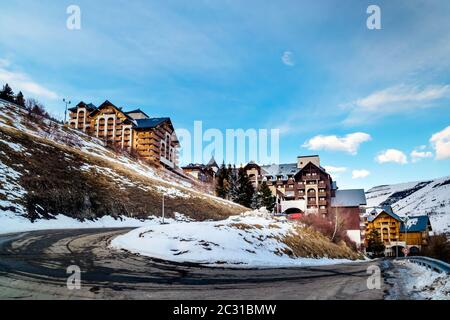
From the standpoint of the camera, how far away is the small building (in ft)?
287

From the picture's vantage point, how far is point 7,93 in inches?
2901

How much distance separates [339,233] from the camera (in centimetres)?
4325

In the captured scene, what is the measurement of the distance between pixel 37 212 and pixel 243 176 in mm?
46438

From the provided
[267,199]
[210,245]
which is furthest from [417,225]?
[210,245]

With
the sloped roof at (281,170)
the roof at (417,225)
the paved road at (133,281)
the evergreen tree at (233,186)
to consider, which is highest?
the sloped roof at (281,170)

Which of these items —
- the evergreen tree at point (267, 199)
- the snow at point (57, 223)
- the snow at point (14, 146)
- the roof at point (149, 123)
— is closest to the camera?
Answer: the snow at point (57, 223)

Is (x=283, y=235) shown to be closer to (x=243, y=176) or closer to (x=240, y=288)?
(x=240, y=288)

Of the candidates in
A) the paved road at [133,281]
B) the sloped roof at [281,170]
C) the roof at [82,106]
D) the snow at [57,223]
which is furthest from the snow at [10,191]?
the roof at [82,106]

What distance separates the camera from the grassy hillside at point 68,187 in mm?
25938

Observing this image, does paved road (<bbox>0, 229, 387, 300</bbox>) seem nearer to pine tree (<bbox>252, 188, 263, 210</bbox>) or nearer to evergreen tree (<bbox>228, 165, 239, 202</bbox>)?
pine tree (<bbox>252, 188, 263, 210</bbox>)

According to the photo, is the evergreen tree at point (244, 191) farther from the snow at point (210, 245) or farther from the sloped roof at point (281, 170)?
the snow at point (210, 245)

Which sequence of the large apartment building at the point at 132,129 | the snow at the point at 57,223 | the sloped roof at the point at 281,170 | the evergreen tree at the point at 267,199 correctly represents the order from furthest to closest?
the sloped roof at the point at 281,170
the large apartment building at the point at 132,129
the evergreen tree at the point at 267,199
the snow at the point at 57,223

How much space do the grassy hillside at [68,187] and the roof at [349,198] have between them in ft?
108

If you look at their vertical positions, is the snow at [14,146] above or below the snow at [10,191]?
above
